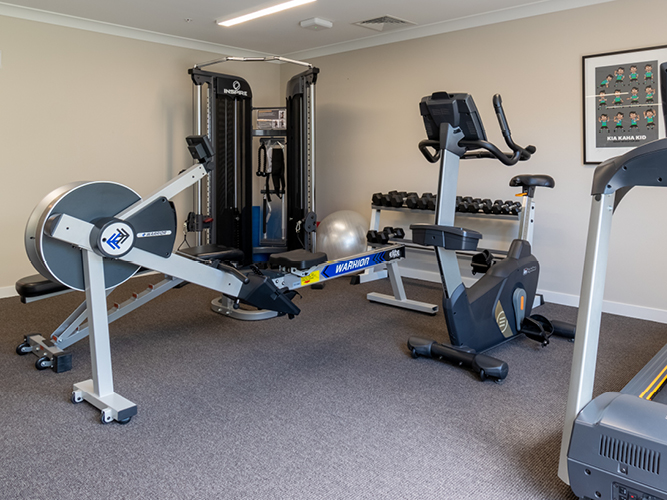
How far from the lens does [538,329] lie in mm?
3314

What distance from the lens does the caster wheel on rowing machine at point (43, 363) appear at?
9.39 ft

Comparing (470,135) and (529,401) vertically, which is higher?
(470,135)

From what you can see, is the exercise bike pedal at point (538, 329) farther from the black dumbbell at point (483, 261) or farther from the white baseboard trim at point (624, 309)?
the white baseboard trim at point (624, 309)

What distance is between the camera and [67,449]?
6.81ft

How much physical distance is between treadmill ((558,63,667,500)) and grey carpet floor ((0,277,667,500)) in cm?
29

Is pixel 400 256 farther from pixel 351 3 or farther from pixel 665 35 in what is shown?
pixel 665 35

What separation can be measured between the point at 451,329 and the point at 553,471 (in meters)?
1.07

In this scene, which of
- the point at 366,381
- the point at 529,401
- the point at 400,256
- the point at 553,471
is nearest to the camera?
the point at 553,471

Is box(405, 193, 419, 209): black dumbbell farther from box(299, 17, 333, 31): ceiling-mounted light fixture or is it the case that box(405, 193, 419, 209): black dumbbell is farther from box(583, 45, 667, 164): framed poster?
box(299, 17, 333, 31): ceiling-mounted light fixture

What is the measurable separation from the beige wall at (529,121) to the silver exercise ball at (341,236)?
60 cm

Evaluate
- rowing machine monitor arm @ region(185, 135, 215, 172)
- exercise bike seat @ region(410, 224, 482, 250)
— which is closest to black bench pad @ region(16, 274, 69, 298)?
rowing machine monitor arm @ region(185, 135, 215, 172)

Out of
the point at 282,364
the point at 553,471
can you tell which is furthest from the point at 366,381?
the point at 553,471

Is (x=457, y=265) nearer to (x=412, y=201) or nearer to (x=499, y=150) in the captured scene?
(x=499, y=150)

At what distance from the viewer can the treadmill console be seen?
2760 mm
